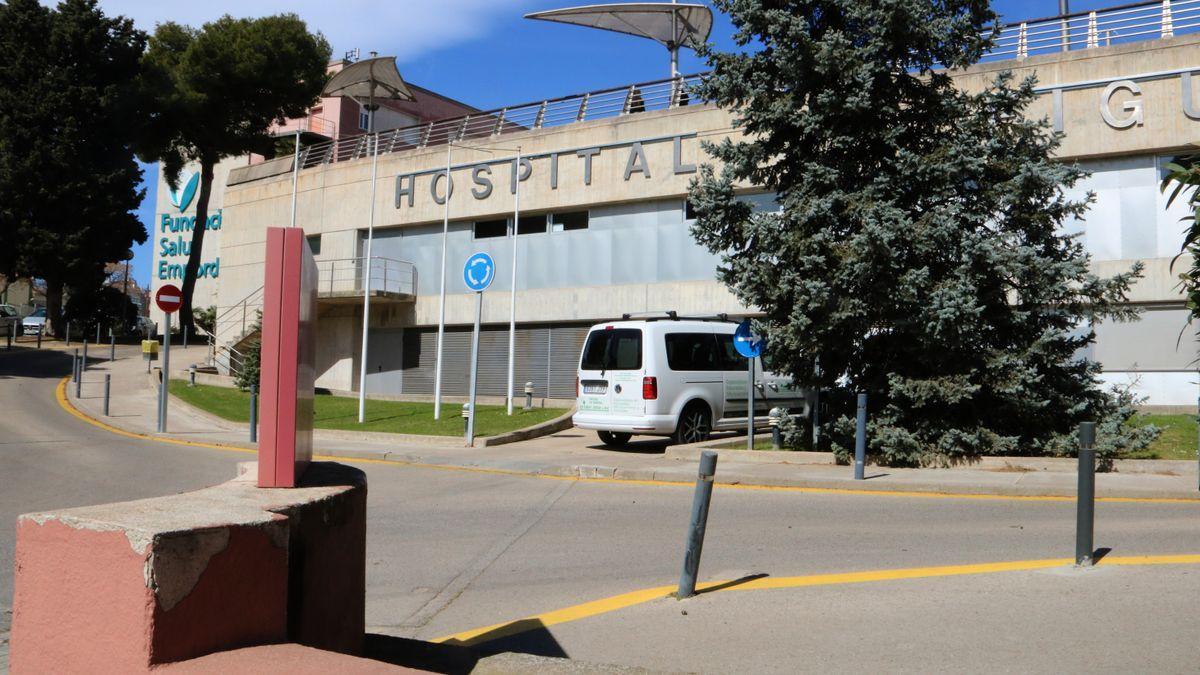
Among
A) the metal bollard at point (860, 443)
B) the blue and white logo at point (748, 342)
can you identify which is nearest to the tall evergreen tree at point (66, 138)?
the blue and white logo at point (748, 342)

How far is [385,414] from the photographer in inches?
939

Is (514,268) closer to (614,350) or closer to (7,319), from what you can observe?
(614,350)

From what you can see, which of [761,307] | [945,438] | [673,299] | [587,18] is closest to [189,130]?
[587,18]

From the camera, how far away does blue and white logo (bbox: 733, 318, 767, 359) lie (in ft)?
49.0

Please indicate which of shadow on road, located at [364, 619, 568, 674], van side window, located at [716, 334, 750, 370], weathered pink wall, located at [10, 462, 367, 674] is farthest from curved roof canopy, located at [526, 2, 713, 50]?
weathered pink wall, located at [10, 462, 367, 674]

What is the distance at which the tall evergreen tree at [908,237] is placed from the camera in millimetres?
13180

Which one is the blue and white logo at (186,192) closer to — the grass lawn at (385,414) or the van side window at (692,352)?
the grass lawn at (385,414)

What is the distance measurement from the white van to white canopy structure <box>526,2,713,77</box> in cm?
1740

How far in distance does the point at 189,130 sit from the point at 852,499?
41952 mm

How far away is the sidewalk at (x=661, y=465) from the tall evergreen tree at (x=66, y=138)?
76.4 feet

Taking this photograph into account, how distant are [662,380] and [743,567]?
360 inches

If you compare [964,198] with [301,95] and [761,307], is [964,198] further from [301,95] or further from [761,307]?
[301,95]

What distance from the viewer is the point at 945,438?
13102 millimetres

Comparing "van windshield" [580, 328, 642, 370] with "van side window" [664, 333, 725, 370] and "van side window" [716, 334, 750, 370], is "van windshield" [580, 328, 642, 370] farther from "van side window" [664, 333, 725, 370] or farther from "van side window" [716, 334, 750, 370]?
"van side window" [716, 334, 750, 370]
